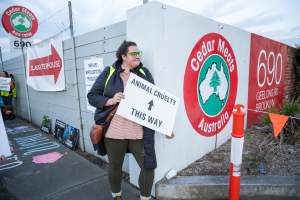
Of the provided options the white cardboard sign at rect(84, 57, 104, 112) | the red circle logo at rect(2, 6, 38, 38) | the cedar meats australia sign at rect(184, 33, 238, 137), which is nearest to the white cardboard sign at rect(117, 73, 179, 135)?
the cedar meats australia sign at rect(184, 33, 238, 137)

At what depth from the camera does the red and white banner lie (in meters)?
4.59

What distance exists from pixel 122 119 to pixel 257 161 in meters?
2.06

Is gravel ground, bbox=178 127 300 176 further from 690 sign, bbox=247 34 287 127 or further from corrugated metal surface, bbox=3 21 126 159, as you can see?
corrugated metal surface, bbox=3 21 126 159

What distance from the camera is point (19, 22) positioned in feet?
20.2

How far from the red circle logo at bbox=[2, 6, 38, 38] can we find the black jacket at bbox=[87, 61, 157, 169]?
530 centimetres

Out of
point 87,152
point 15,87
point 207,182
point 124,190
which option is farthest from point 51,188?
point 15,87

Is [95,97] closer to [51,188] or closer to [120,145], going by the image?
[120,145]

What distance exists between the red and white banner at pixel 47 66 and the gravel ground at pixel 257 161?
3162mm

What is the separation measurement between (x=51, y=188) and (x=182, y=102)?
83.4 inches

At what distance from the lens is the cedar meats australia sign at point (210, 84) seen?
120 inches

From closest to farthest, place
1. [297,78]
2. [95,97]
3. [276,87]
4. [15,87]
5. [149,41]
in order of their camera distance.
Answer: [95,97] → [149,41] → [276,87] → [297,78] → [15,87]

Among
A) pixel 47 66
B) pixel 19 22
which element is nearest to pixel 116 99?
pixel 47 66

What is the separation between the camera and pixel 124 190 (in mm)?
2920

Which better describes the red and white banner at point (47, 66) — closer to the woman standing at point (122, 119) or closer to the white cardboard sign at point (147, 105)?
the woman standing at point (122, 119)
